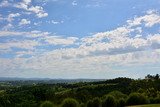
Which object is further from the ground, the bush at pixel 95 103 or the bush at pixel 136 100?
the bush at pixel 136 100

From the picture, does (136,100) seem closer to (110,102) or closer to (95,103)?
(110,102)

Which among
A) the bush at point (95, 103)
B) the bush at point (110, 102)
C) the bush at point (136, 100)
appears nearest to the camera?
the bush at point (136, 100)

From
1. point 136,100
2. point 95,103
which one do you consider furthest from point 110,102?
point 95,103

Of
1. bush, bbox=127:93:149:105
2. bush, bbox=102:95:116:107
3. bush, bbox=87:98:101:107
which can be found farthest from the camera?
bush, bbox=87:98:101:107

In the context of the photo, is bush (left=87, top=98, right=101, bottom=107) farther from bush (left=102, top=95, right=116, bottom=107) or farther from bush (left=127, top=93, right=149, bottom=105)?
bush (left=127, top=93, right=149, bottom=105)

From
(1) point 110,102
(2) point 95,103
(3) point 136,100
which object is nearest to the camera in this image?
(3) point 136,100

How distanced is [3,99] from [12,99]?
300 inches

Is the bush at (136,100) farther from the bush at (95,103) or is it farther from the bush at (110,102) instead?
the bush at (95,103)

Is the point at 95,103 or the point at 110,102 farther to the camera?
the point at 95,103

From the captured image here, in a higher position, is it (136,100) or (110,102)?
(136,100)

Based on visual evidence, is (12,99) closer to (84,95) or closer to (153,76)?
(84,95)

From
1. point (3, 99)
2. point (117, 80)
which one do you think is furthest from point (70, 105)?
point (117, 80)

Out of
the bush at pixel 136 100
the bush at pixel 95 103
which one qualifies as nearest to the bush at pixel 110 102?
the bush at pixel 95 103

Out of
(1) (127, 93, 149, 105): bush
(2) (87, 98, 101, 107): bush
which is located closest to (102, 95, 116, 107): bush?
(2) (87, 98, 101, 107): bush
